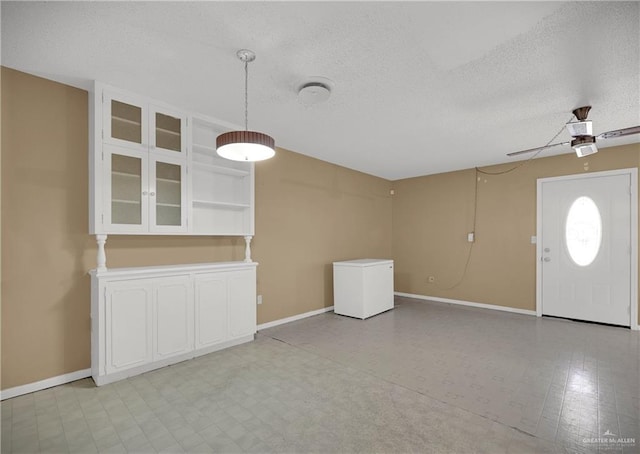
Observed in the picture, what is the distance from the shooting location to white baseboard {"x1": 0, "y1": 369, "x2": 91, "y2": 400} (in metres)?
2.32

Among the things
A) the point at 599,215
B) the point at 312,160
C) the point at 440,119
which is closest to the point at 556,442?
the point at 440,119

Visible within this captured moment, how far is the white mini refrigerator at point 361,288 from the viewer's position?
15.0 feet

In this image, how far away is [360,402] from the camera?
7.47ft

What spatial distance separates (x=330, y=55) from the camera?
214 cm

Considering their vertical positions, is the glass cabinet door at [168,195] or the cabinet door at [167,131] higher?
the cabinet door at [167,131]

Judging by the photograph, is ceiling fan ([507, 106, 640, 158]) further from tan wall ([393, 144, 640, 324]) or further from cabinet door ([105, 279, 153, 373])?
cabinet door ([105, 279, 153, 373])

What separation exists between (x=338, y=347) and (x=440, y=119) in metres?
2.75

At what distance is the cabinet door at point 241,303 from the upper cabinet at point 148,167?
0.56m

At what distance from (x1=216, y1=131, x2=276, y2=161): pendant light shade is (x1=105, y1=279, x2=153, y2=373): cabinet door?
1.45 meters

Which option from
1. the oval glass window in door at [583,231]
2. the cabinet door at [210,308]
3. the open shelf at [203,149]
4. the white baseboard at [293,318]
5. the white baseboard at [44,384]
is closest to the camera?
the white baseboard at [44,384]

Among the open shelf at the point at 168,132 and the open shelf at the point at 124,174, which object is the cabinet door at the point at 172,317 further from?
the open shelf at the point at 168,132

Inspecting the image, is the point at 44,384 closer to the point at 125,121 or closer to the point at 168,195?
the point at 168,195

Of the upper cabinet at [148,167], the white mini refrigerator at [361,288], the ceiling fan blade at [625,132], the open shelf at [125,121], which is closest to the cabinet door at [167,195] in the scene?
the upper cabinet at [148,167]

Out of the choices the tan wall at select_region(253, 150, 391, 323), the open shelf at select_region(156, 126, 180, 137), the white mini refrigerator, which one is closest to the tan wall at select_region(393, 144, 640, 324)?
the tan wall at select_region(253, 150, 391, 323)
